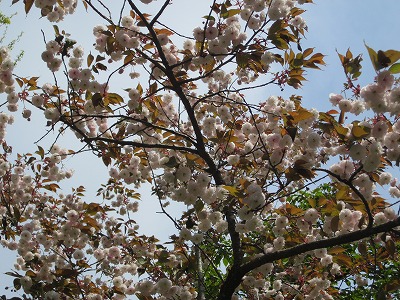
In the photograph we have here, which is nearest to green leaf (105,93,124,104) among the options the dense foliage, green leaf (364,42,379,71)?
the dense foliage

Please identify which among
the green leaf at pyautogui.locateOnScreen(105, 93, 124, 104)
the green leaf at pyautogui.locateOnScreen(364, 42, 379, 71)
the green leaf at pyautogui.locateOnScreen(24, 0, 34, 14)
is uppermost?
the green leaf at pyautogui.locateOnScreen(24, 0, 34, 14)

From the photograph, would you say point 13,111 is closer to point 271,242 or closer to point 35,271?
point 35,271

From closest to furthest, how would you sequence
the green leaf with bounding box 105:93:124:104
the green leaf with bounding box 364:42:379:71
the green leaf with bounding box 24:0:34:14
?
the green leaf with bounding box 364:42:379:71 < the green leaf with bounding box 24:0:34:14 < the green leaf with bounding box 105:93:124:104

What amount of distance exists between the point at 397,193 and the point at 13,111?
161 inches

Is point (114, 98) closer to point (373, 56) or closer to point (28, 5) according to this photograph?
point (28, 5)

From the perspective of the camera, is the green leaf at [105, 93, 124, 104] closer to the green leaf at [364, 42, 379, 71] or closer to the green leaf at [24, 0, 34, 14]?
the green leaf at [24, 0, 34, 14]

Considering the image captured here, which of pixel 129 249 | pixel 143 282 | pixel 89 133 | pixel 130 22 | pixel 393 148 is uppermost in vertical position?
pixel 130 22

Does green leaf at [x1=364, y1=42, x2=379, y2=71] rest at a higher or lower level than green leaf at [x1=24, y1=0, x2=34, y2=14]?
lower

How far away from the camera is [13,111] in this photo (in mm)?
4910

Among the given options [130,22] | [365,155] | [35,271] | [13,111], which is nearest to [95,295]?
[35,271]

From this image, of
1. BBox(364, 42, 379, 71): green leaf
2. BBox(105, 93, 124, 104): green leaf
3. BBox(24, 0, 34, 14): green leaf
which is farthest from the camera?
BBox(105, 93, 124, 104): green leaf

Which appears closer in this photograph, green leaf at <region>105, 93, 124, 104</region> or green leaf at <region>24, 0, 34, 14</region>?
green leaf at <region>24, 0, 34, 14</region>

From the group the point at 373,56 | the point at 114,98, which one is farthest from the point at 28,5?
the point at 373,56

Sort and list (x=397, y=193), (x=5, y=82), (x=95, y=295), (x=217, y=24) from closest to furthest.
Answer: (x=217, y=24)
(x=5, y=82)
(x=397, y=193)
(x=95, y=295)
